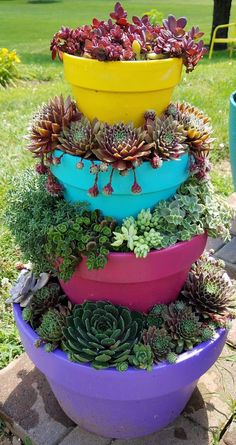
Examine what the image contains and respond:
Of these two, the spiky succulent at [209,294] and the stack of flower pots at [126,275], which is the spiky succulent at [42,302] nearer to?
the stack of flower pots at [126,275]

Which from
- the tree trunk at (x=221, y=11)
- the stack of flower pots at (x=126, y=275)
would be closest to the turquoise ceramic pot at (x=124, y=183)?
the stack of flower pots at (x=126, y=275)

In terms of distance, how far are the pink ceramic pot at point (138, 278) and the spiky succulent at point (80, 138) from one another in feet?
1.05

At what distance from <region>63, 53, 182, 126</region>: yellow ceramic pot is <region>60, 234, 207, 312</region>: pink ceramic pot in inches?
15.9

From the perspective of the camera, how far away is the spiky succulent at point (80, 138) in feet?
4.62

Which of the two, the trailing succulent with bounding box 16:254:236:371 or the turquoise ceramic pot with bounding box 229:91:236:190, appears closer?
the trailing succulent with bounding box 16:254:236:371

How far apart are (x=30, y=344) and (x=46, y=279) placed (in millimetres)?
260

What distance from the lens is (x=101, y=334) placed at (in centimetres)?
154

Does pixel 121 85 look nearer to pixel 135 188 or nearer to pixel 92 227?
pixel 135 188

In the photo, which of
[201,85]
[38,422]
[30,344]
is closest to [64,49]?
[30,344]

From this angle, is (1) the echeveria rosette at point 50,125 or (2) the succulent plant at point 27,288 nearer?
(1) the echeveria rosette at point 50,125

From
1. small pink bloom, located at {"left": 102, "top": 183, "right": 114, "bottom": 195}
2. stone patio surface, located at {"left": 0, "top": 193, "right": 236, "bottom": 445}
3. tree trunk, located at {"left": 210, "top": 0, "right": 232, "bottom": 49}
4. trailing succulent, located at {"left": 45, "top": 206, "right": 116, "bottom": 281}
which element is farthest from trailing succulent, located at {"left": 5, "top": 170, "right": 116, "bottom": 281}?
tree trunk, located at {"left": 210, "top": 0, "right": 232, "bottom": 49}

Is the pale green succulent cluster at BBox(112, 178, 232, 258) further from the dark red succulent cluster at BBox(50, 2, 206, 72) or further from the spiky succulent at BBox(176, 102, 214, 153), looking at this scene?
the dark red succulent cluster at BBox(50, 2, 206, 72)

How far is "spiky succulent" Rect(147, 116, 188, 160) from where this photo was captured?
1.40 metres

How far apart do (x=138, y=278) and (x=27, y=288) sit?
0.51 metres
